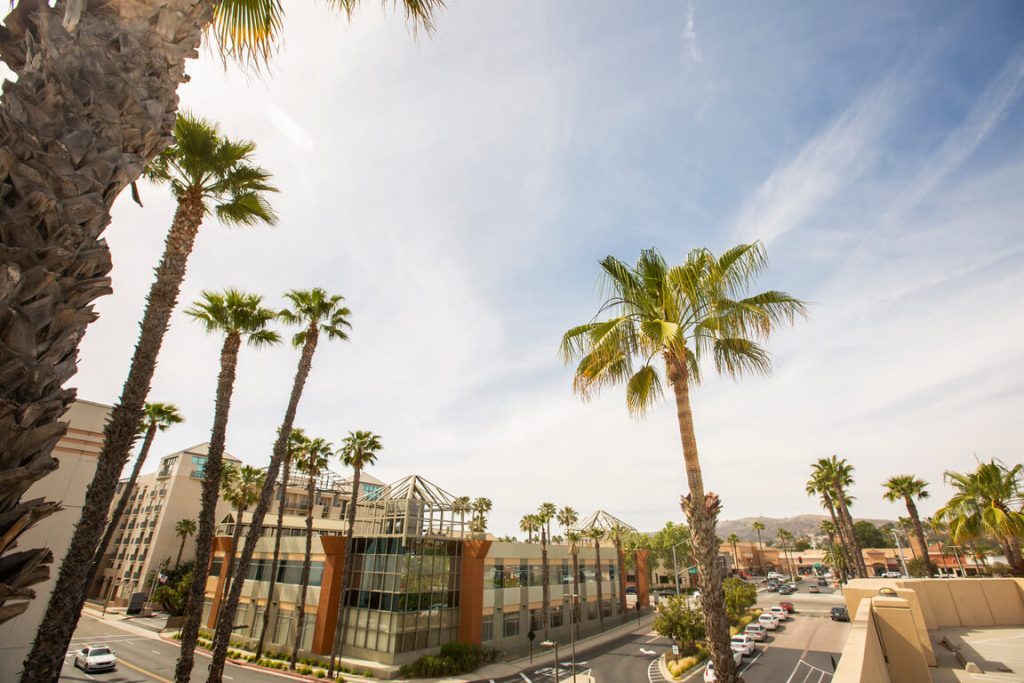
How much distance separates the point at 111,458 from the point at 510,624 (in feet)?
108

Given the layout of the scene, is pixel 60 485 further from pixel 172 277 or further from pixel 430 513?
pixel 430 513

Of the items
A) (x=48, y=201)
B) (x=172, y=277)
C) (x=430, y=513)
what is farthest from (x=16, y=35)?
(x=430, y=513)

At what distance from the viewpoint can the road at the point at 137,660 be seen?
25031 millimetres

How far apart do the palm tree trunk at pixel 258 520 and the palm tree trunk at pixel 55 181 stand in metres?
16.4

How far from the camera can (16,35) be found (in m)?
2.92

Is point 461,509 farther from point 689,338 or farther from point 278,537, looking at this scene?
point 689,338

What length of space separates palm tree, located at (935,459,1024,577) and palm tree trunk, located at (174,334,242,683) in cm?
2702

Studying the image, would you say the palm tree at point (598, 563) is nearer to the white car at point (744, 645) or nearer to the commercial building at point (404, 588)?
the commercial building at point (404, 588)

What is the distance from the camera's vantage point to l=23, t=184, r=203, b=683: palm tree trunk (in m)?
7.58

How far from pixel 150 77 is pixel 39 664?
9845 millimetres

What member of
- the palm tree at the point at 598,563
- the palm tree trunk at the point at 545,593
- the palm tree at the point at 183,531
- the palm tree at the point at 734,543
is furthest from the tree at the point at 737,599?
the palm tree at the point at 183,531

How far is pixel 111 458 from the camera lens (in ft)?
28.7

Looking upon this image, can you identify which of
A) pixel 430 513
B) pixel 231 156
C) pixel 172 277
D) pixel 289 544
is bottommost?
pixel 289 544

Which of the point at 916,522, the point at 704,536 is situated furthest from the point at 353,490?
the point at 916,522
